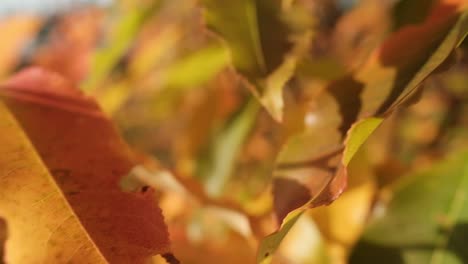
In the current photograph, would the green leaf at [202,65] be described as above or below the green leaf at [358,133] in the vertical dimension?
below

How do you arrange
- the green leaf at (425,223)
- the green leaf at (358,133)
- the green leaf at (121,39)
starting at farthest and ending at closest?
the green leaf at (121,39)
the green leaf at (425,223)
the green leaf at (358,133)

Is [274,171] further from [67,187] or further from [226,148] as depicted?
[226,148]

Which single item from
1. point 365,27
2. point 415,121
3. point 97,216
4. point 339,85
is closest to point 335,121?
point 339,85

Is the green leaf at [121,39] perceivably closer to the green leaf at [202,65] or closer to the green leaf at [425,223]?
the green leaf at [202,65]

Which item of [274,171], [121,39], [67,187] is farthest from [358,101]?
[121,39]

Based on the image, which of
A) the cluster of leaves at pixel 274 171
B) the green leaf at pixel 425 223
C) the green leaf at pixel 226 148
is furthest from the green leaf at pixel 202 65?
the green leaf at pixel 425 223
